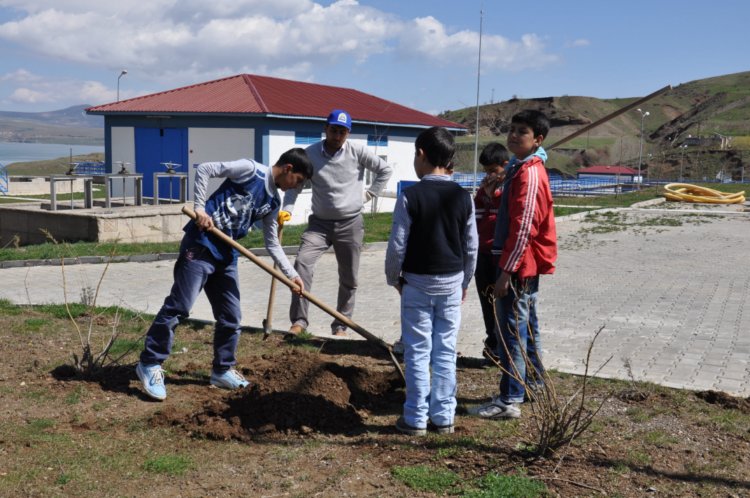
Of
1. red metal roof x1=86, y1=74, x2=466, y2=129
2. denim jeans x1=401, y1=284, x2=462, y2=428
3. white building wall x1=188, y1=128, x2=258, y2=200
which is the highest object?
red metal roof x1=86, y1=74, x2=466, y2=129

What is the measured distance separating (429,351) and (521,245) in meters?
0.78

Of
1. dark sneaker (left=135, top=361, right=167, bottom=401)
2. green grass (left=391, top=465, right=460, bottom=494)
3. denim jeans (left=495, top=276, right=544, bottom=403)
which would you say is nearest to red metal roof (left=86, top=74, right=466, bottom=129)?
dark sneaker (left=135, top=361, right=167, bottom=401)

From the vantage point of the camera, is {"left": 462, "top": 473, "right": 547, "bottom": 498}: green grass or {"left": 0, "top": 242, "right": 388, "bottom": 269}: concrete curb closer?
{"left": 462, "top": 473, "right": 547, "bottom": 498}: green grass

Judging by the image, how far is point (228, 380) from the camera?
518cm

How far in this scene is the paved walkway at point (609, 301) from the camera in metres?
6.32

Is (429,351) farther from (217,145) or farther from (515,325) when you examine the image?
(217,145)

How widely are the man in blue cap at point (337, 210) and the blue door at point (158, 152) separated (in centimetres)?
1658

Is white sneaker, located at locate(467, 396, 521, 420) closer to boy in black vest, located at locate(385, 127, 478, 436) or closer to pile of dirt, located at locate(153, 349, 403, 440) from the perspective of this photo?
boy in black vest, located at locate(385, 127, 478, 436)

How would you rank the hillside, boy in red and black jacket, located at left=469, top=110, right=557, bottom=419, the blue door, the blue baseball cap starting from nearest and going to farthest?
1. boy in red and black jacket, located at left=469, top=110, right=557, bottom=419
2. the blue baseball cap
3. the blue door
4. the hillside

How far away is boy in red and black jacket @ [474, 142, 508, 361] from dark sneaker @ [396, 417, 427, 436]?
1.20m

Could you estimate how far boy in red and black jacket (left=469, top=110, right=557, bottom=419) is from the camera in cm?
450

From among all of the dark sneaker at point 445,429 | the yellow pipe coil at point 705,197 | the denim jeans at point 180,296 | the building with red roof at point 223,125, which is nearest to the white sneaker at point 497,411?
the dark sneaker at point 445,429

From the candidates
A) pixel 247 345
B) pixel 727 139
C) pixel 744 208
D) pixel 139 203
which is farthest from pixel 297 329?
pixel 727 139

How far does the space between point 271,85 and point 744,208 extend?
15.7m
